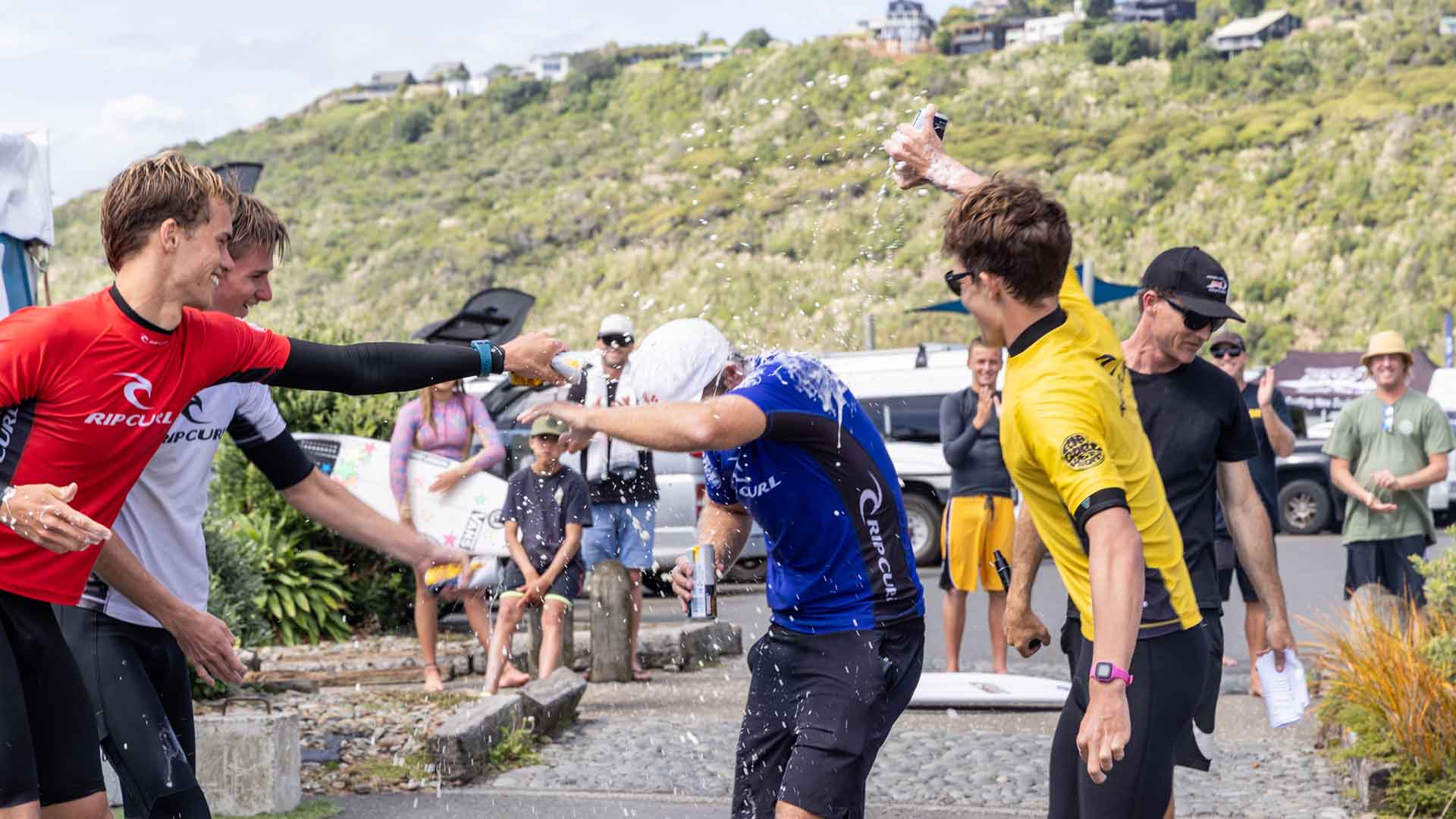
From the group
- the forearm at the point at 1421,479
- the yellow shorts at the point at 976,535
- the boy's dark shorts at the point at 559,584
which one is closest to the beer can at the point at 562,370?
the boy's dark shorts at the point at 559,584

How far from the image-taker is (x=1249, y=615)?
9086mm

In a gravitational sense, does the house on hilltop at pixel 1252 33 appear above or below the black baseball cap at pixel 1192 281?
above

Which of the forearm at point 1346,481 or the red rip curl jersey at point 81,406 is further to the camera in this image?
the forearm at point 1346,481

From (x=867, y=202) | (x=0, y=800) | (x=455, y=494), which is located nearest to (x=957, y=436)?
(x=455, y=494)

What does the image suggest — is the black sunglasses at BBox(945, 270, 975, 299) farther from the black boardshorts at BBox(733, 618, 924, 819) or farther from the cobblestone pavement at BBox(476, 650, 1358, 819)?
the cobblestone pavement at BBox(476, 650, 1358, 819)

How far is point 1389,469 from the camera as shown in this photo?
30.5 feet

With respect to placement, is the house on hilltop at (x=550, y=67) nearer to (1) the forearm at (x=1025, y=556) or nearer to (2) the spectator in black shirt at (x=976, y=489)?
(2) the spectator in black shirt at (x=976, y=489)

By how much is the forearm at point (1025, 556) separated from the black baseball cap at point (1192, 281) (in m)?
0.86

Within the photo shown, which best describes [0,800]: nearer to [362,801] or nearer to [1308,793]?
[362,801]

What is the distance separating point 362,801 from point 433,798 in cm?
30

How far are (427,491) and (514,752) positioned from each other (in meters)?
3.41

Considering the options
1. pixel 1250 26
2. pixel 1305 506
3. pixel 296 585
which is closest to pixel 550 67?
pixel 1250 26

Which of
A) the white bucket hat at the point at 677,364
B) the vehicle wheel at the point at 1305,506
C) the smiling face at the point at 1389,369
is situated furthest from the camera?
the vehicle wheel at the point at 1305,506

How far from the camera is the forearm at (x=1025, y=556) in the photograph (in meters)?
5.01
